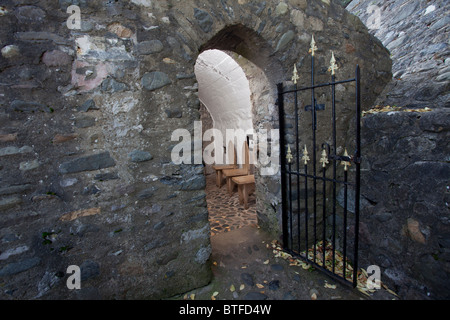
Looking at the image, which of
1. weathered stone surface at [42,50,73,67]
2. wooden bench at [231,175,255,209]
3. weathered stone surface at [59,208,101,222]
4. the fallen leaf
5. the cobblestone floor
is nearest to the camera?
weathered stone surface at [42,50,73,67]

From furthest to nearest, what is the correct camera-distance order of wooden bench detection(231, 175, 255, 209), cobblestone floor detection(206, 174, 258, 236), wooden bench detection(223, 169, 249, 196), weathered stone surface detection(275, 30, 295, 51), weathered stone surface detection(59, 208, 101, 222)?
wooden bench detection(223, 169, 249, 196) < wooden bench detection(231, 175, 255, 209) < cobblestone floor detection(206, 174, 258, 236) < weathered stone surface detection(275, 30, 295, 51) < weathered stone surface detection(59, 208, 101, 222)

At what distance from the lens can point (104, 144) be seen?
5.84 ft

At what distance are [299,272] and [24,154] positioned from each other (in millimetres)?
2608

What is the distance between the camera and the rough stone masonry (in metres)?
1.55

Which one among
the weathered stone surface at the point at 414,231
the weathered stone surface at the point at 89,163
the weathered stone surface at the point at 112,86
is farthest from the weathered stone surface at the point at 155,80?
the weathered stone surface at the point at 414,231

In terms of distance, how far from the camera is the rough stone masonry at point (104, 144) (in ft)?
5.08

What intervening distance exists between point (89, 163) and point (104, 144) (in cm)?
18

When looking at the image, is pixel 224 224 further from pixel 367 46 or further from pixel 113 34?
pixel 367 46

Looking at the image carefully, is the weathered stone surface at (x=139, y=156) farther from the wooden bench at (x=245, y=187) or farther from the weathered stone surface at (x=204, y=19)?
the wooden bench at (x=245, y=187)

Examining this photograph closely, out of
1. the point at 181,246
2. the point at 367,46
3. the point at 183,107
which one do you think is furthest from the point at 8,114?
the point at 367,46

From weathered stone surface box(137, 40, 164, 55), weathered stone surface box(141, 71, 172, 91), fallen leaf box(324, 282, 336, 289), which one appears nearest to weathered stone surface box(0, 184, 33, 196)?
→ weathered stone surface box(141, 71, 172, 91)

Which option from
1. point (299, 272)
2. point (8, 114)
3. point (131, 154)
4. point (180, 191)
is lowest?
point (299, 272)

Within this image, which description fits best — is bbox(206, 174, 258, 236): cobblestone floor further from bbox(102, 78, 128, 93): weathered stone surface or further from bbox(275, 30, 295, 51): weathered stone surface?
bbox(275, 30, 295, 51): weathered stone surface

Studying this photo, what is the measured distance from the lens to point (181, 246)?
2.09 meters
